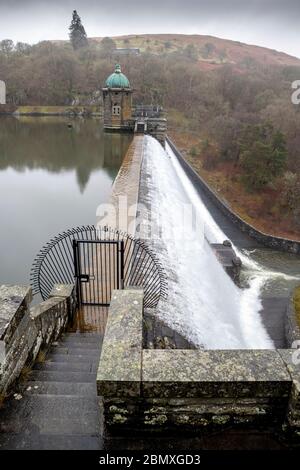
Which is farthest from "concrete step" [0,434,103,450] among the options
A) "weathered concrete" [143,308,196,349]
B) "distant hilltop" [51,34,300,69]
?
"distant hilltop" [51,34,300,69]

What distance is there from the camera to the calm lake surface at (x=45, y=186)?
1195cm

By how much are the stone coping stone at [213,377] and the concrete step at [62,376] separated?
50.3 inches

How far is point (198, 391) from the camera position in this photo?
111 inches

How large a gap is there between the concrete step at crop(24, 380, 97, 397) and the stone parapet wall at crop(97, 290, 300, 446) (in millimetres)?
640

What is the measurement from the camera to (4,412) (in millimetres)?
3146

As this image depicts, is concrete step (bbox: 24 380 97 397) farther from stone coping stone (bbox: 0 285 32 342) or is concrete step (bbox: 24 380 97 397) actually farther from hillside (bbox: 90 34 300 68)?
hillside (bbox: 90 34 300 68)

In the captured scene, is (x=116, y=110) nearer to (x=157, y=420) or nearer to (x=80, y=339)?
(x=80, y=339)

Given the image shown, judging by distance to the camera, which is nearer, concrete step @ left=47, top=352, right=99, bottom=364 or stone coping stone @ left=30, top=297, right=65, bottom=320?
concrete step @ left=47, top=352, right=99, bottom=364

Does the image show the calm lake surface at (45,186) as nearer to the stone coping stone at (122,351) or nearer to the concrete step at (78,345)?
the concrete step at (78,345)

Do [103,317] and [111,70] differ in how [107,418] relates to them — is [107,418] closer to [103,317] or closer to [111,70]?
[103,317]

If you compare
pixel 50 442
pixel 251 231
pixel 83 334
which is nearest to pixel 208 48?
pixel 251 231

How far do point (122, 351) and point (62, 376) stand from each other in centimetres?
133

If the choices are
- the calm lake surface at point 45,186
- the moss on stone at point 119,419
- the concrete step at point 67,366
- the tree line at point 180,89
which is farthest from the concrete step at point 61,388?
the tree line at point 180,89

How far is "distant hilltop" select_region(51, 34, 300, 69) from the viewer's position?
11470 cm
